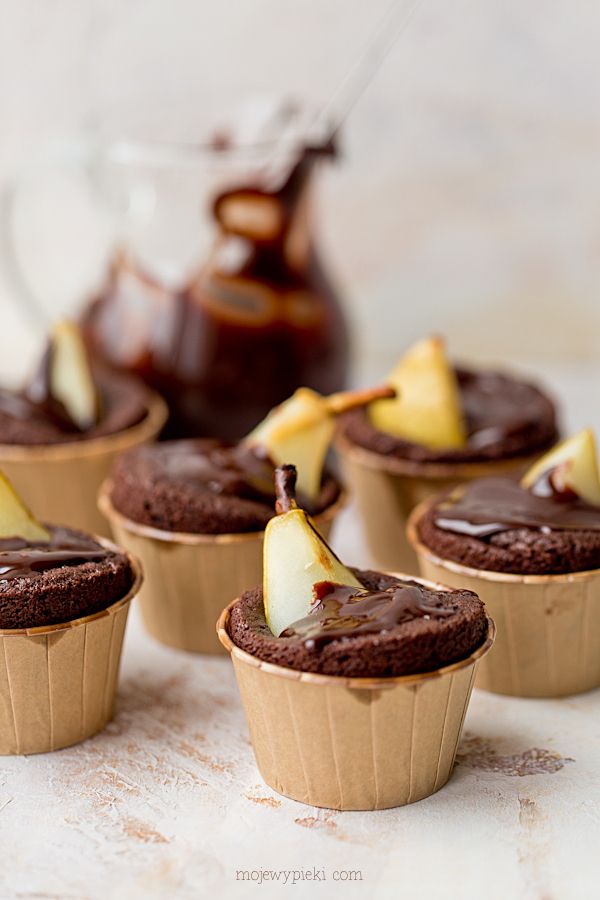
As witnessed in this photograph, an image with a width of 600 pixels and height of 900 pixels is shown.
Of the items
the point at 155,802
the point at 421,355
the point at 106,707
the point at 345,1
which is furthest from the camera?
the point at 345,1

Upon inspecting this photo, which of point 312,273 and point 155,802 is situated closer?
point 155,802

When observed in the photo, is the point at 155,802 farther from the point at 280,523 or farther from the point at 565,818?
the point at 565,818

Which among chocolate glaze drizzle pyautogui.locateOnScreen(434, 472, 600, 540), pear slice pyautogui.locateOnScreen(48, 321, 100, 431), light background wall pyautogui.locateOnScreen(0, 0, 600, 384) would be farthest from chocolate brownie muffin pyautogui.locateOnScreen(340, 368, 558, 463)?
light background wall pyautogui.locateOnScreen(0, 0, 600, 384)

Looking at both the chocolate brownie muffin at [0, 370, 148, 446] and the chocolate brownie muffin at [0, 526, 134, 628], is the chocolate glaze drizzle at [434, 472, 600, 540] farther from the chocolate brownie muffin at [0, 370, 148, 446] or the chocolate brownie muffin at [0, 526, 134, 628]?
the chocolate brownie muffin at [0, 370, 148, 446]

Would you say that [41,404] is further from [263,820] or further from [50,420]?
[263,820]

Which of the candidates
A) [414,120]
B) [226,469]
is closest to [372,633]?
[226,469]

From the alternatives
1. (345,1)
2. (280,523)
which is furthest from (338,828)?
(345,1)
